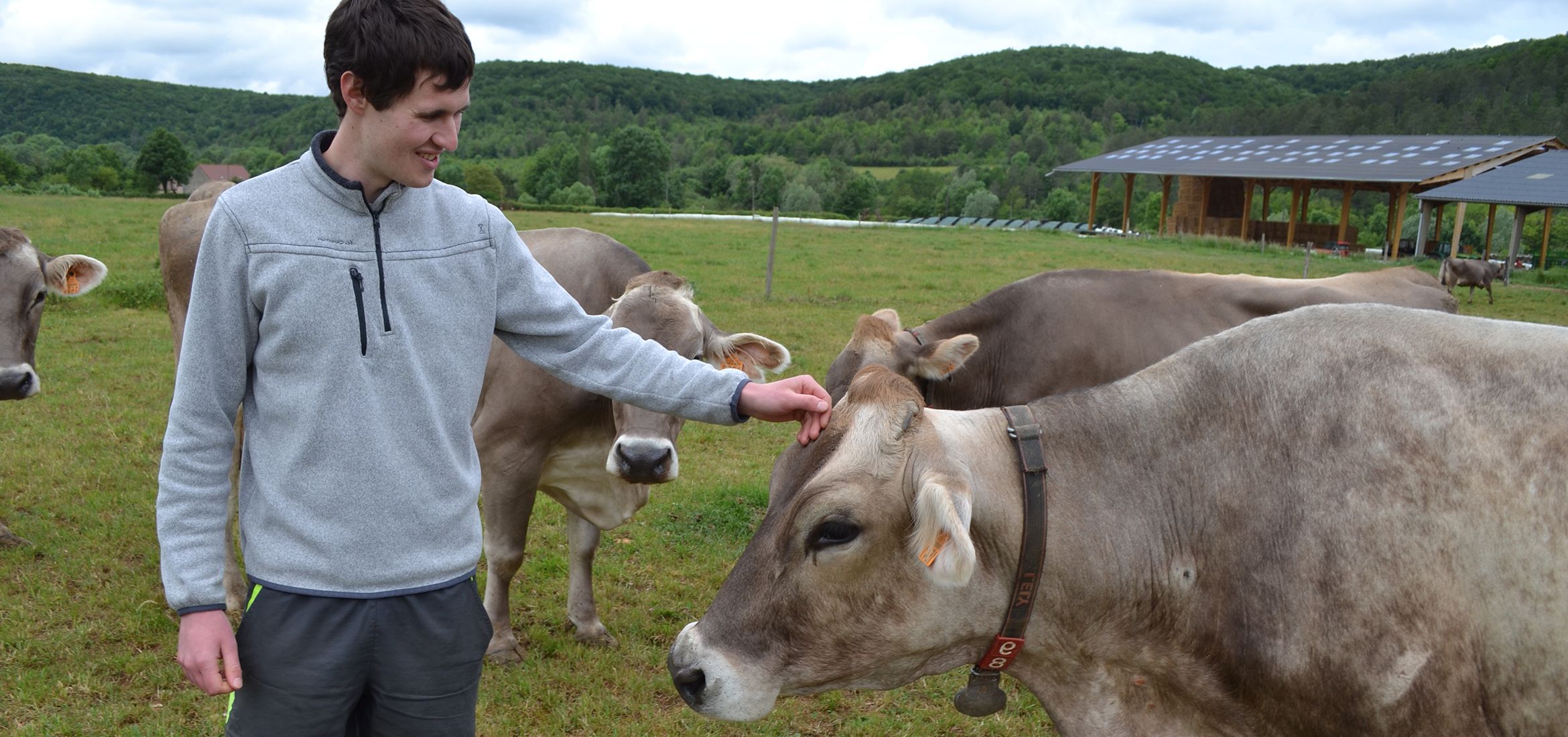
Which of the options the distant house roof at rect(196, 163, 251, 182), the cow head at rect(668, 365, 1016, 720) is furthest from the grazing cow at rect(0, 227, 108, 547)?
the distant house roof at rect(196, 163, 251, 182)

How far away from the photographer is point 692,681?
265 centimetres

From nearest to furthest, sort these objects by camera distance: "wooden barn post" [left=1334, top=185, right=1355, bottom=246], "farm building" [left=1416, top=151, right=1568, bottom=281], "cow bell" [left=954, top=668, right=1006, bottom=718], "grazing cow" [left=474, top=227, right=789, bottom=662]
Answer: "cow bell" [left=954, top=668, right=1006, bottom=718] → "grazing cow" [left=474, top=227, right=789, bottom=662] → "farm building" [left=1416, top=151, right=1568, bottom=281] → "wooden barn post" [left=1334, top=185, right=1355, bottom=246]

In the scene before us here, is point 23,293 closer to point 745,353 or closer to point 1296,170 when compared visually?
point 745,353

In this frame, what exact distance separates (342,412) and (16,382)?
17.0 feet

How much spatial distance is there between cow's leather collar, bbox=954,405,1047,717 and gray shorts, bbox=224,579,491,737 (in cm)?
133

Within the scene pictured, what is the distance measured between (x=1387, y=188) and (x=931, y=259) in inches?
934

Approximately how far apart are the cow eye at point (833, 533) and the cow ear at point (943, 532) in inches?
6.9

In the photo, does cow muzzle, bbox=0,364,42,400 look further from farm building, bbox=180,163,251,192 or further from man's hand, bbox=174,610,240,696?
farm building, bbox=180,163,251,192

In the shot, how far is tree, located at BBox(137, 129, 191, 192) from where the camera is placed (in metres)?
69.7

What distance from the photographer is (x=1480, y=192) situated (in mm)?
33031

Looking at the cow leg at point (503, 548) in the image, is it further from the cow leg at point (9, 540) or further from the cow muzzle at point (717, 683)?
the cow leg at point (9, 540)

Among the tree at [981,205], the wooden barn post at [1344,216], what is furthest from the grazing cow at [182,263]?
the tree at [981,205]

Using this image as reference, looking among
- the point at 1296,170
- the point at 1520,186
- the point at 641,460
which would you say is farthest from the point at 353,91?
the point at 1296,170

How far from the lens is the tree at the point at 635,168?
82750 mm
